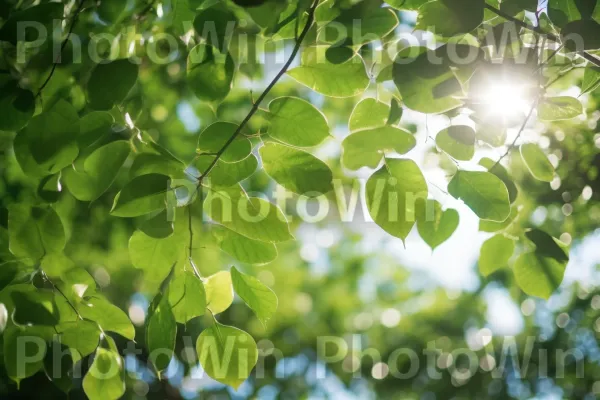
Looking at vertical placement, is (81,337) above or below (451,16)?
below

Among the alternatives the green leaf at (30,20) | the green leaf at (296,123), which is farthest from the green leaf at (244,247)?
the green leaf at (30,20)

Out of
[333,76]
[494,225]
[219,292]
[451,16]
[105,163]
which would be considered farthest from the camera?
[494,225]

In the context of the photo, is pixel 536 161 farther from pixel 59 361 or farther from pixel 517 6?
pixel 59 361

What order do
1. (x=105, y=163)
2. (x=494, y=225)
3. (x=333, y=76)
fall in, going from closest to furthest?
(x=333, y=76) < (x=105, y=163) < (x=494, y=225)

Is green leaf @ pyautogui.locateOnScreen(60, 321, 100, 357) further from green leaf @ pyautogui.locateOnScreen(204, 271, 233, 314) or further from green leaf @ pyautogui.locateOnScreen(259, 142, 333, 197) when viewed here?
green leaf @ pyautogui.locateOnScreen(259, 142, 333, 197)

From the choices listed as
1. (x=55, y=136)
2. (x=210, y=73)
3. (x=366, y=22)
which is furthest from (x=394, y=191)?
(x=55, y=136)

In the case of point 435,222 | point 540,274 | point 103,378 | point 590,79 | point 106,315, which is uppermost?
point 590,79

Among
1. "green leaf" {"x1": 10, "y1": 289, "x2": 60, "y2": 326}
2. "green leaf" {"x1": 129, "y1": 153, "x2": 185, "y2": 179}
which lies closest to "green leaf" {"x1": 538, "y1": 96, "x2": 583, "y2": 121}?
"green leaf" {"x1": 129, "y1": 153, "x2": 185, "y2": 179}

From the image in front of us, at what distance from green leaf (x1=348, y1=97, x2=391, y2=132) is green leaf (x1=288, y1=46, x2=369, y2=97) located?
0.13 feet

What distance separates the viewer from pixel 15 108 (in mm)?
1125

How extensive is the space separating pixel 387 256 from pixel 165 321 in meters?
7.18

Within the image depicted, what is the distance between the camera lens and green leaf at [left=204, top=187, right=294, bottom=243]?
3.44ft

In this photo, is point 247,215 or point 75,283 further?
point 75,283

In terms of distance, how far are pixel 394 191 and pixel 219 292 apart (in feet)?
1.60
